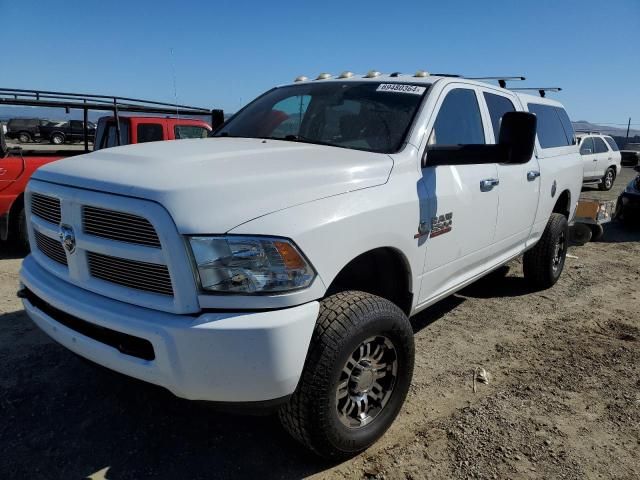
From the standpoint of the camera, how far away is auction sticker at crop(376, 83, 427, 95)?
3266 mm

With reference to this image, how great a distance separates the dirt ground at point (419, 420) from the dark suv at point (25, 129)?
1423 inches

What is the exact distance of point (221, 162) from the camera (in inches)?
96.5

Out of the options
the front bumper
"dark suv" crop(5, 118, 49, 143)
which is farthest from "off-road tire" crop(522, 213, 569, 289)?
"dark suv" crop(5, 118, 49, 143)

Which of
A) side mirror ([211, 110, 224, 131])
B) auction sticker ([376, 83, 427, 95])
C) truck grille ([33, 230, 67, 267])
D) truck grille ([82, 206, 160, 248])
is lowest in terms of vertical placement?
truck grille ([33, 230, 67, 267])

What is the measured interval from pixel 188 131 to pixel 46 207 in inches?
240

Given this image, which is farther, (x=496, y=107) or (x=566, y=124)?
(x=566, y=124)

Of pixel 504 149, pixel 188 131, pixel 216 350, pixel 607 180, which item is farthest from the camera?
pixel 607 180

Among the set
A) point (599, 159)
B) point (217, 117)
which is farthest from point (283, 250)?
point (599, 159)

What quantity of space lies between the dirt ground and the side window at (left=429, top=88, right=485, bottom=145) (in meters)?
1.54

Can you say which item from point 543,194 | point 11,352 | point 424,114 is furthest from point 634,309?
point 11,352

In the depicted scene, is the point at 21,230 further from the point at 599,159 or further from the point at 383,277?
the point at 599,159

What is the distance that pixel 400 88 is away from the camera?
331cm

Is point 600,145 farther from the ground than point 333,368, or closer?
closer

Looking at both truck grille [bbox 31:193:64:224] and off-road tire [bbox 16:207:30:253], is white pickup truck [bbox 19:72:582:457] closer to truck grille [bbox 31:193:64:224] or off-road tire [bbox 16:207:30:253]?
truck grille [bbox 31:193:64:224]
